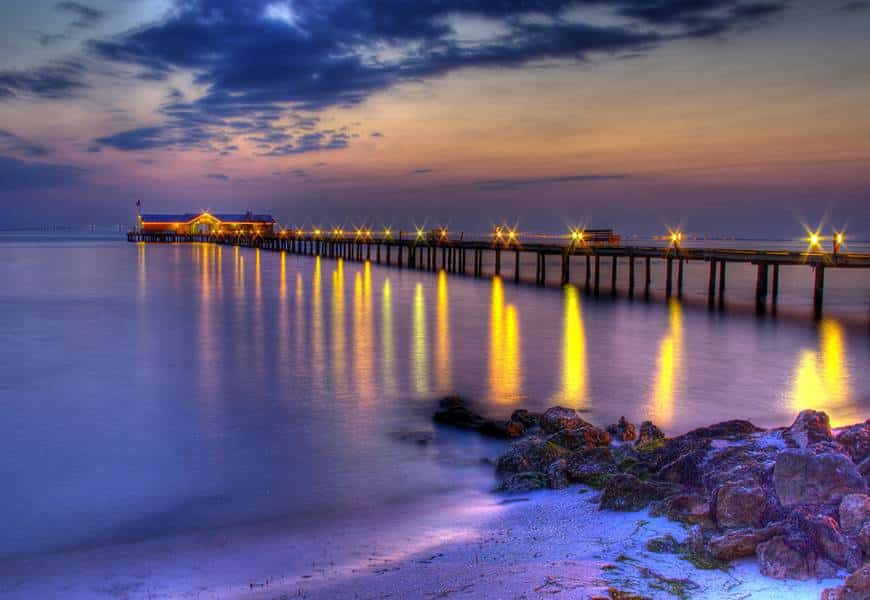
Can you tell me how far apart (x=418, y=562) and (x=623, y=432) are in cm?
526

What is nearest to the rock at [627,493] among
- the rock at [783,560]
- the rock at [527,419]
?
the rock at [783,560]

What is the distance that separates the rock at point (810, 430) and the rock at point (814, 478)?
1606 mm

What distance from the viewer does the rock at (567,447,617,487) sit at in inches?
351

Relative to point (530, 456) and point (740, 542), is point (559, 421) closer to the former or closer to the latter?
point (530, 456)

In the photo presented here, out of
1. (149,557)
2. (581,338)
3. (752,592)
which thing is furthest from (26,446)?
(581,338)

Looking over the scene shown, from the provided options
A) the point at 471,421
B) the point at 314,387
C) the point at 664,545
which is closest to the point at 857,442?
the point at 664,545

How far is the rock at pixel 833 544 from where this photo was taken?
19.3 ft

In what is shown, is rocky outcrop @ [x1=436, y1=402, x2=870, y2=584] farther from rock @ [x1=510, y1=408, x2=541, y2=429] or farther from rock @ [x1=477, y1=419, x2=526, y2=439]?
rock @ [x1=510, y1=408, x2=541, y2=429]

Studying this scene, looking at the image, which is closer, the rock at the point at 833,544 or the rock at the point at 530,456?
the rock at the point at 833,544

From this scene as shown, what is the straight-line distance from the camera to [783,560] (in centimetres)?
597

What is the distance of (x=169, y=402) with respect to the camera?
15.0 metres

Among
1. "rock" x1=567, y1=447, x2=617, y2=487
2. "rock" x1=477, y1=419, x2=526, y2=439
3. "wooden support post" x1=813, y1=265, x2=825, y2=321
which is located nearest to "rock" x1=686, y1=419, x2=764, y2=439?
"rock" x1=567, y1=447, x2=617, y2=487

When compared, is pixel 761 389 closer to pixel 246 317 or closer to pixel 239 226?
pixel 246 317

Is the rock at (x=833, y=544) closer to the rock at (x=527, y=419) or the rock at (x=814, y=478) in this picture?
the rock at (x=814, y=478)
